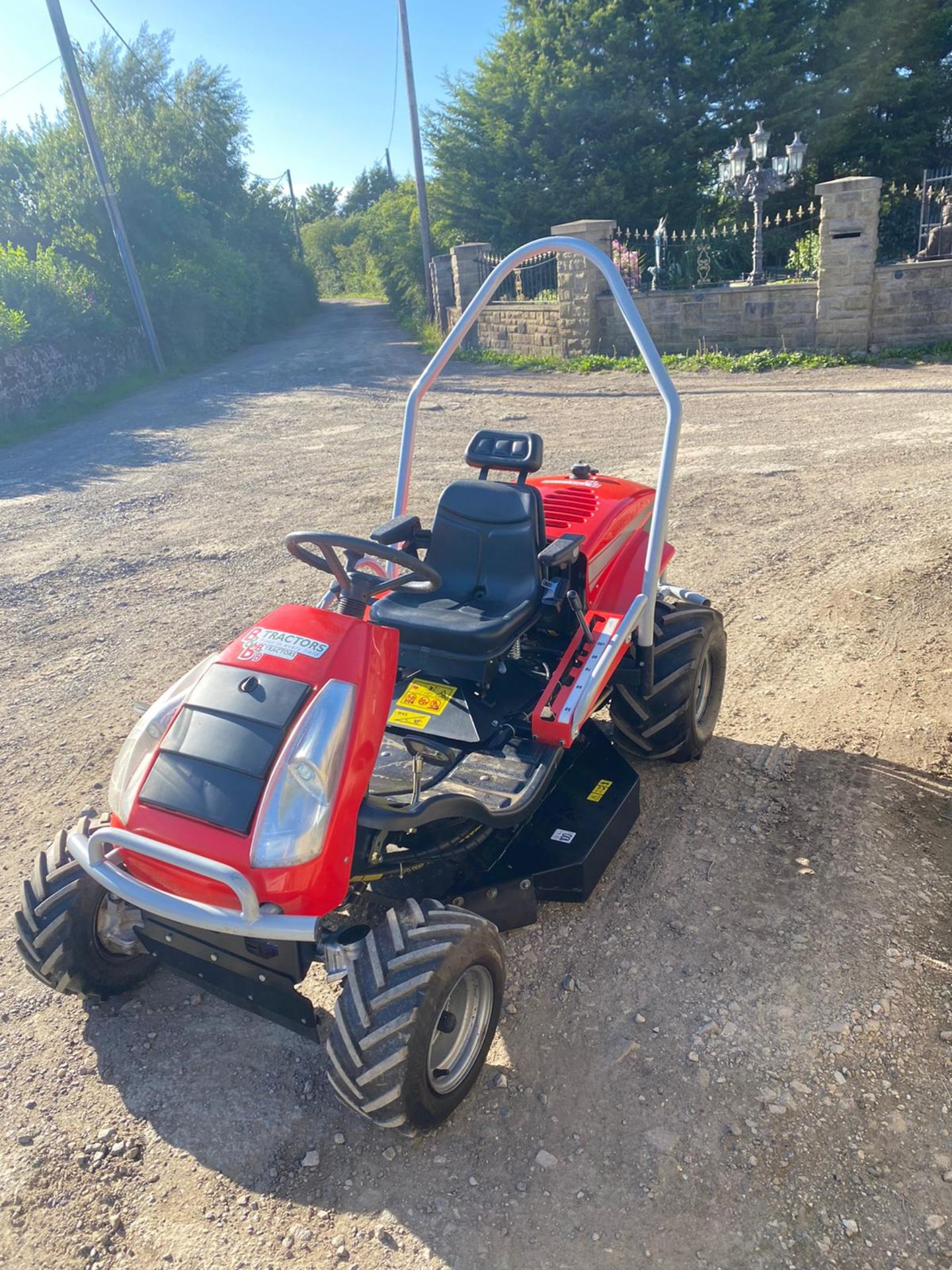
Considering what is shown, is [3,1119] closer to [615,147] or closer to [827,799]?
[827,799]

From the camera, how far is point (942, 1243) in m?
2.05

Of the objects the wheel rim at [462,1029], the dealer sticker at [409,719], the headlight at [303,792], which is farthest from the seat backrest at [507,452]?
the wheel rim at [462,1029]

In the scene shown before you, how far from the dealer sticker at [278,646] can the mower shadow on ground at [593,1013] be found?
4.13 feet

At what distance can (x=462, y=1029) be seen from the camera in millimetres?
2529

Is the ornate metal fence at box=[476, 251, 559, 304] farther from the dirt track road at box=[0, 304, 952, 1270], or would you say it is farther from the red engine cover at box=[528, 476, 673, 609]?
the red engine cover at box=[528, 476, 673, 609]

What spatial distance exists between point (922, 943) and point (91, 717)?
411cm

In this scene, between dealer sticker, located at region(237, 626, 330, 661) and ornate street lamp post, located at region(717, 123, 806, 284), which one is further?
ornate street lamp post, located at region(717, 123, 806, 284)

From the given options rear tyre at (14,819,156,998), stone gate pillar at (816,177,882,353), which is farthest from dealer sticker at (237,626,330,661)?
stone gate pillar at (816,177,882,353)

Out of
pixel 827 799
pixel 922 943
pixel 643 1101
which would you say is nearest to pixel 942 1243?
pixel 643 1101

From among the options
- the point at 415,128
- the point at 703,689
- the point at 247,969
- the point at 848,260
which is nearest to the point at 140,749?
the point at 247,969

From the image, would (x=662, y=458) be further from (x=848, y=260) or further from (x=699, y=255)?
(x=699, y=255)

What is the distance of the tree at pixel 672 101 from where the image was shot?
18453 millimetres

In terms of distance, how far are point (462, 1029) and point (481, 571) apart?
1654 millimetres

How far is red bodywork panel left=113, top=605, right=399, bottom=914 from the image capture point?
7.36 feet
